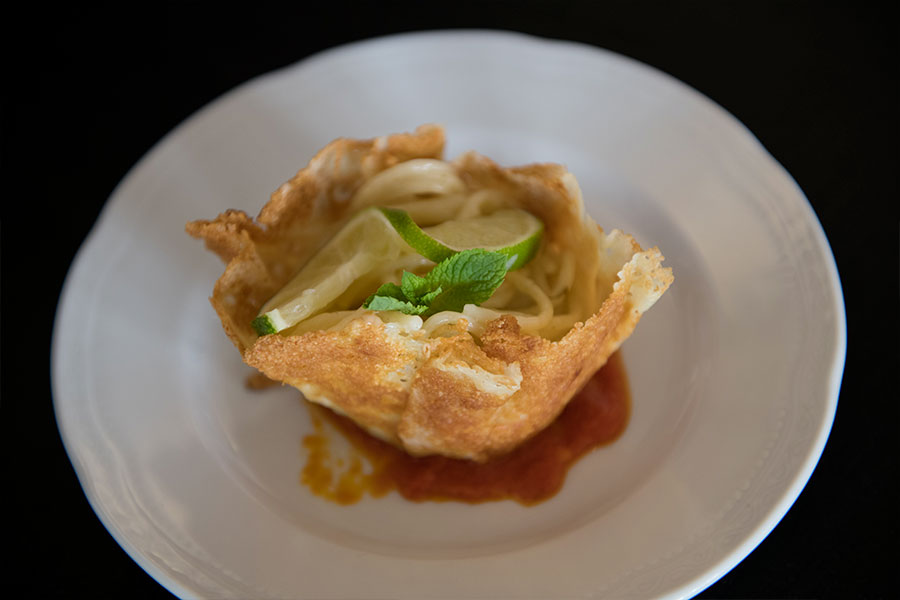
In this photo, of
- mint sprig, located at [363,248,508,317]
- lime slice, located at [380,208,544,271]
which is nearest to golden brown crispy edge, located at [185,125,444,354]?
lime slice, located at [380,208,544,271]

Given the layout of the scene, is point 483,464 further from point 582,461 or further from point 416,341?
point 416,341

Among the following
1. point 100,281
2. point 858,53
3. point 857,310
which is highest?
point 858,53

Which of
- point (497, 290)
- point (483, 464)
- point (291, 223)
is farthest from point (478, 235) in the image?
point (483, 464)

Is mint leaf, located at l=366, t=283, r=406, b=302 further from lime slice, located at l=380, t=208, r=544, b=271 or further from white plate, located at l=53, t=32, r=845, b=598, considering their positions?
white plate, located at l=53, t=32, r=845, b=598

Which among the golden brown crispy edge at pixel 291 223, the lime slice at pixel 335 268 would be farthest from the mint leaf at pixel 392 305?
the golden brown crispy edge at pixel 291 223

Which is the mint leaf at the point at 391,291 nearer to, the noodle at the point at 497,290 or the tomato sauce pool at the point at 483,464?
the noodle at the point at 497,290

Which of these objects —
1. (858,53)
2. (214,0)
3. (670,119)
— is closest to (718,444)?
(670,119)

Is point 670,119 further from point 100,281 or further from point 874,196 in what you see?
point 100,281
